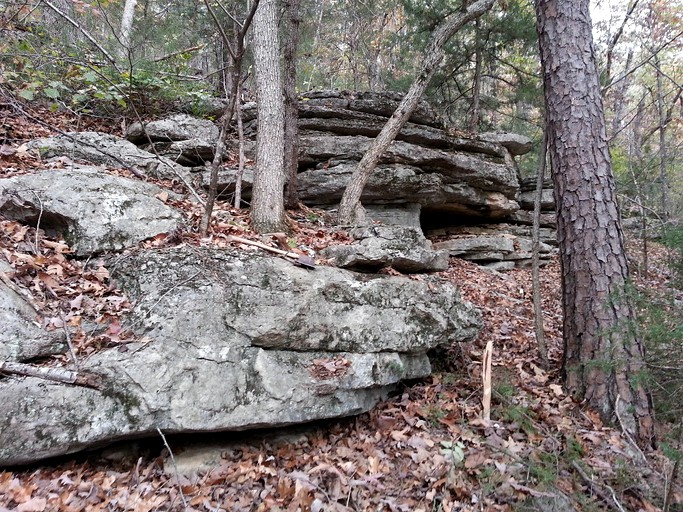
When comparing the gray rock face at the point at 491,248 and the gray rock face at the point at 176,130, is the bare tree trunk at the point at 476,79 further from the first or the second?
the gray rock face at the point at 176,130

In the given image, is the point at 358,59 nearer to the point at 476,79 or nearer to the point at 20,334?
the point at 476,79

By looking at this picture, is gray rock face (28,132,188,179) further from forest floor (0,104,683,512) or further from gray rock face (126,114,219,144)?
forest floor (0,104,683,512)

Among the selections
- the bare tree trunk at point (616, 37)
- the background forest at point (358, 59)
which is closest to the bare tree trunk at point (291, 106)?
the background forest at point (358, 59)

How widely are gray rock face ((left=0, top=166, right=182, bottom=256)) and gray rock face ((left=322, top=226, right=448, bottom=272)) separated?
2.15 m

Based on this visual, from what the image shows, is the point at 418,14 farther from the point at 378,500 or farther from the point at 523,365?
the point at 378,500

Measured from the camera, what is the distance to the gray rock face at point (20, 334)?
329 cm

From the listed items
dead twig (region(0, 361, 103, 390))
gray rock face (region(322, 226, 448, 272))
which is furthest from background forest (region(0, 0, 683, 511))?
dead twig (region(0, 361, 103, 390))

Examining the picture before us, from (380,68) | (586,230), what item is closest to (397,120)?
(586,230)

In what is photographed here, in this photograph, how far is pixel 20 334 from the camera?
11.1ft

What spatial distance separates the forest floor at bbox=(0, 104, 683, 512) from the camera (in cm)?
317

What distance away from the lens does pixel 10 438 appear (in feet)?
9.55

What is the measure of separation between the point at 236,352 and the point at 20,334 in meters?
1.75

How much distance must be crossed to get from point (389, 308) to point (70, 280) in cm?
337

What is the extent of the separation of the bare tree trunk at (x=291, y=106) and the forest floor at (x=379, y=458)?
2.96 m
